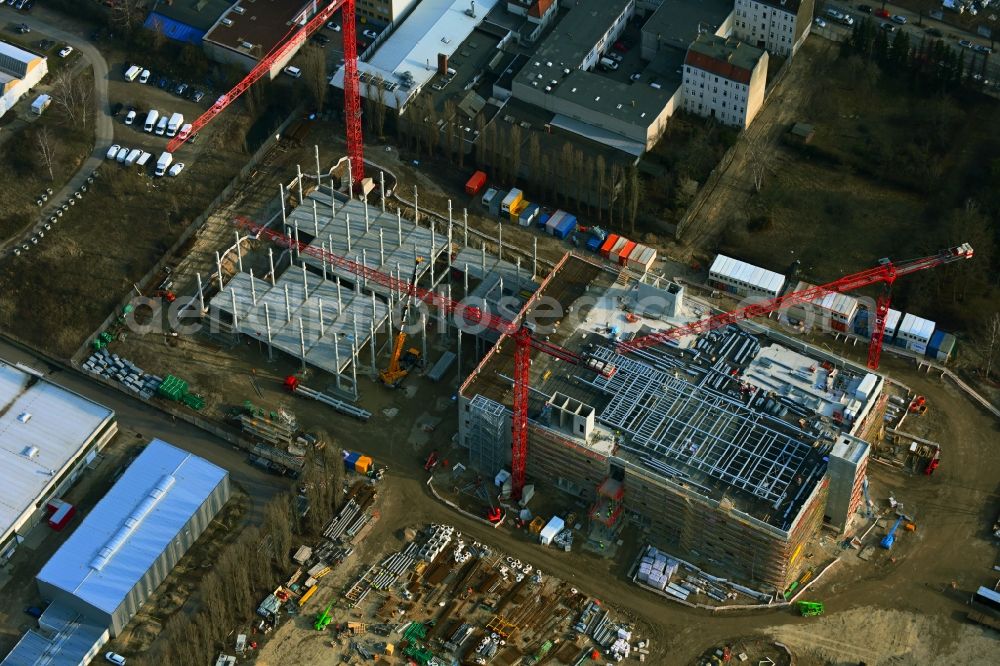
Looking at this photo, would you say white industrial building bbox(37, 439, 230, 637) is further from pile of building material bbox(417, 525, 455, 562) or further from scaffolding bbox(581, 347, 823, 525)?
scaffolding bbox(581, 347, 823, 525)

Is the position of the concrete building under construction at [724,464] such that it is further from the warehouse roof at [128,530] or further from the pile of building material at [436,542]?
the warehouse roof at [128,530]

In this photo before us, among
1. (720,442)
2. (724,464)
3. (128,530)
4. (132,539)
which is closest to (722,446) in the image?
(720,442)

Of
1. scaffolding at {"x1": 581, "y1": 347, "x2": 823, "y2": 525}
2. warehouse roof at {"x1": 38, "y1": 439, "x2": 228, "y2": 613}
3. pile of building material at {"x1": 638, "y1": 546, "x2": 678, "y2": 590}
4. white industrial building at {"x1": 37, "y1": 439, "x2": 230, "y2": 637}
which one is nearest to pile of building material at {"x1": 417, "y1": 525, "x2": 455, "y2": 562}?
scaffolding at {"x1": 581, "y1": 347, "x2": 823, "y2": 525}

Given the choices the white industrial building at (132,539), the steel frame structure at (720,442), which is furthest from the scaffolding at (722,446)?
the white industrial building at (132,539)

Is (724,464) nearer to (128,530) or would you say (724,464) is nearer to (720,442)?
(720,442)

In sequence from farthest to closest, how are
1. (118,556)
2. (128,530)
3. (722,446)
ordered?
(722,446), (128,530), (118,556)

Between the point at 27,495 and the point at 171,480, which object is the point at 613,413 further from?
the point at 27,495
